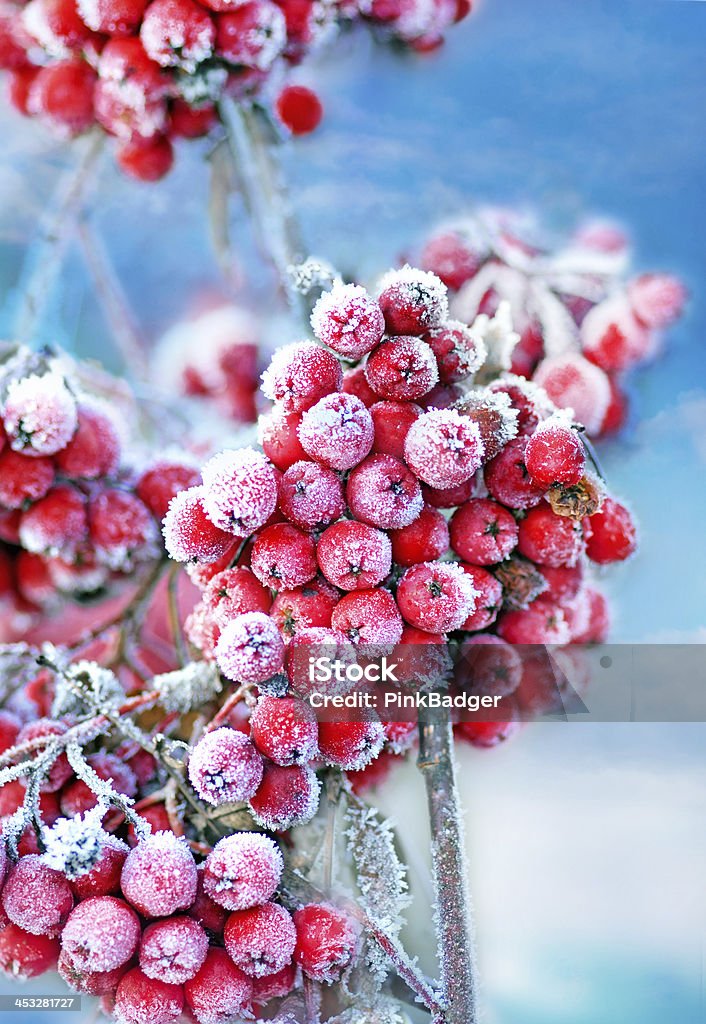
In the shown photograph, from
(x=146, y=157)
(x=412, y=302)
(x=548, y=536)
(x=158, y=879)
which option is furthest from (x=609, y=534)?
(x=146, y=157)

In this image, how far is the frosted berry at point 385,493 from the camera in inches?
15.4

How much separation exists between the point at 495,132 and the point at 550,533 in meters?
A: 0.32

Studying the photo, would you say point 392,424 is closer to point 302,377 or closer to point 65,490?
point 302,377

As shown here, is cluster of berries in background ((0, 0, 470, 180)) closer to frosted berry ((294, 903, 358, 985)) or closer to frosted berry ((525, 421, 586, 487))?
frosted berry ((525, 421, 586, 487))

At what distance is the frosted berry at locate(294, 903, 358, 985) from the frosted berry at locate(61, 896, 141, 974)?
0.07 m

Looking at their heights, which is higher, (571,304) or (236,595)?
(571,304)

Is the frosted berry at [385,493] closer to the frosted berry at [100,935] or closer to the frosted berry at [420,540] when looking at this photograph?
the frosted berry at [420,540]

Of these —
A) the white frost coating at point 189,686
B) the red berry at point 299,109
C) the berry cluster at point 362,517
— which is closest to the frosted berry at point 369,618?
the berry cluster at point 362,517

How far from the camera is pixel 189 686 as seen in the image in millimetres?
467

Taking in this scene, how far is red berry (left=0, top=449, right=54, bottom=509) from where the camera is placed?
1.57 feet

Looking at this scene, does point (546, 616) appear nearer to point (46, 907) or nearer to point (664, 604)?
point (664, 604)

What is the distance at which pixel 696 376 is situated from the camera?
569 millimetres

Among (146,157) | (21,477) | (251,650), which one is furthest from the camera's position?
(146,157)

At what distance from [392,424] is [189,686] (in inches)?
7.0
